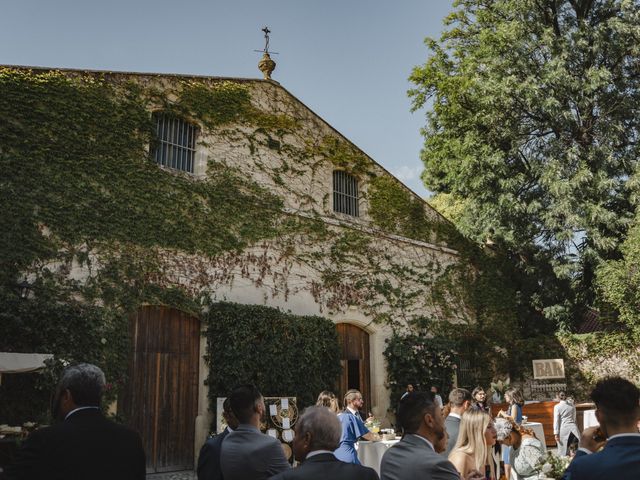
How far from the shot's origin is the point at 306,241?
1447cm

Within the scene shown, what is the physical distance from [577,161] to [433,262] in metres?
5.02

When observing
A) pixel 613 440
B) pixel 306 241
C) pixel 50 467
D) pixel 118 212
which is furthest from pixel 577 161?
pixel 50 467

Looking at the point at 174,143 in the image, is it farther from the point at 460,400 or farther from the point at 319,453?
the point at 319,453

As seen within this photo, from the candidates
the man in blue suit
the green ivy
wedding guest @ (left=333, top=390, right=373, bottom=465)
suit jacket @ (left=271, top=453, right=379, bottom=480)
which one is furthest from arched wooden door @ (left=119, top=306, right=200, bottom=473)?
the man in blue suit

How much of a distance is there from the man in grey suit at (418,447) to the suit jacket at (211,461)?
1.18m

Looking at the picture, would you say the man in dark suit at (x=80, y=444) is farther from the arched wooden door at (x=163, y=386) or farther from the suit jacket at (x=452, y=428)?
the arched wooden door at (x=163, y=386)

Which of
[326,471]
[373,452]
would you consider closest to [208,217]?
[373,452]

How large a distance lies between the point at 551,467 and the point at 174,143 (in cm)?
1025

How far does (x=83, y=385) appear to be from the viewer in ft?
9.65

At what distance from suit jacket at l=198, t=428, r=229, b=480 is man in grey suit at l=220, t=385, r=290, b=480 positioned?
0.16 metres

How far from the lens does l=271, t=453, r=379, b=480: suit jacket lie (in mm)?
2639

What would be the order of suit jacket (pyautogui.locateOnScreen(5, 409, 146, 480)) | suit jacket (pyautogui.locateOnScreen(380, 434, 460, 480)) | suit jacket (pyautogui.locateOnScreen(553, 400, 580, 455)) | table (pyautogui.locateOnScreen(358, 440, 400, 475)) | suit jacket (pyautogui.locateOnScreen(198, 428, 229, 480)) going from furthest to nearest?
suit jacket (pyautogui.locateOnScreen(553, 400, 580, 455))
table (pyautogui.locateOnScreen(358, 440, 400, 475))
suit jacket (pyautogui.locateOnScreen(198, 428, 229, 480))
suit jacket (pyautogui.locateOnScreen(380, 434, 460, 480))
suit jacket (pyautogui.locateOnScreen(5, 409, 146, 480))

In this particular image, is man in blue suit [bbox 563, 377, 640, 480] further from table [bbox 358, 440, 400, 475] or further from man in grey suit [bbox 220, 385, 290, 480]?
table [bbox 358, 440, 400, 475]

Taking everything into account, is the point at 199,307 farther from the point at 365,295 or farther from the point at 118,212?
the point at 365,295
